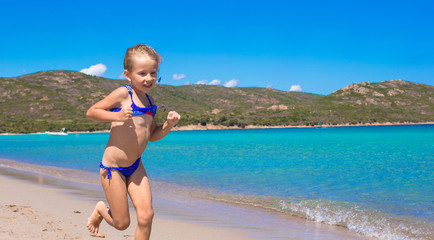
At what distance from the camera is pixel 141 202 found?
3.75 meters

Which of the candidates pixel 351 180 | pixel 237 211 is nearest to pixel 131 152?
pixel 237 211

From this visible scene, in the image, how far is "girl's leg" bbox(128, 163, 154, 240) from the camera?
12.2 ft

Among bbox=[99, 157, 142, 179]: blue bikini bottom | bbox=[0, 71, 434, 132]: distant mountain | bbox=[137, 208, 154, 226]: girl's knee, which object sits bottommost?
bbox=[137, 208, 154, 226]: girl's knee

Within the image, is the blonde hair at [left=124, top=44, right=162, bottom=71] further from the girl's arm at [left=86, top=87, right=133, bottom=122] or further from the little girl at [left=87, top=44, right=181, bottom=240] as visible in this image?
the girl's arm at [left=86, top=87, right=133, bottom=122]

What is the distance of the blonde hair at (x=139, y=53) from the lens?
12.8 ft

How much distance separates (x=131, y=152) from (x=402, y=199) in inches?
339

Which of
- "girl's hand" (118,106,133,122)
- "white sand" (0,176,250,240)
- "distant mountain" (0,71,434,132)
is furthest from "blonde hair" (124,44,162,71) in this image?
"distant mountain" (0,71,434,132)

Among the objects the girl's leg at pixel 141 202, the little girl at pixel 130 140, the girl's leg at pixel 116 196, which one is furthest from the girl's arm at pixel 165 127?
the girl's leg at pixel 116 196

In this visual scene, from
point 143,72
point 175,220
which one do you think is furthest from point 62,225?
point 143,72

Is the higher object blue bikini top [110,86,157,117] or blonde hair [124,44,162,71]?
blonde hair [124,44,162,71]

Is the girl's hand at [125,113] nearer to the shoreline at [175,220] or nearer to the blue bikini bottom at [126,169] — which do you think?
the blue bikini bottom at [126,169]

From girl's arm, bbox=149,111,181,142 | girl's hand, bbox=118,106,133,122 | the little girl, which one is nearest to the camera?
girl's hand, bbox=118,106,133,122

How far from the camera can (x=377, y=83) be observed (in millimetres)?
152125

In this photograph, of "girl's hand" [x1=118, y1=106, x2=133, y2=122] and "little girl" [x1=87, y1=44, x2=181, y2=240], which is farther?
"little girl" [x1=87, y1=44, x2=181, y2=240]
